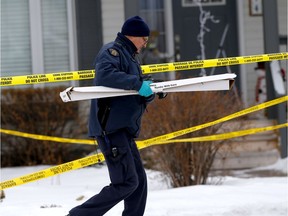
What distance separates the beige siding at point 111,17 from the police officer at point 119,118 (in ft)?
21.0

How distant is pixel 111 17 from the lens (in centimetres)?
1127

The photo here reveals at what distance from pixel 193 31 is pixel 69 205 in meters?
6.46

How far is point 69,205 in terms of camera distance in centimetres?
640

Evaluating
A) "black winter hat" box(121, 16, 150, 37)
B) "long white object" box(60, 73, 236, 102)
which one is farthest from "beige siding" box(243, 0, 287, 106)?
"black winter hat" box(121, 16, 150, 37)

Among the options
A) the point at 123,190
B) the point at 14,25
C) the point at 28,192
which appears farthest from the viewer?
the point at 14,25

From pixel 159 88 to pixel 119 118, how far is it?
0.39 metres

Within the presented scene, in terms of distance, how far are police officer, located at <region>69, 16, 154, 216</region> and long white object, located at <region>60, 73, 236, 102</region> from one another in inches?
2.3

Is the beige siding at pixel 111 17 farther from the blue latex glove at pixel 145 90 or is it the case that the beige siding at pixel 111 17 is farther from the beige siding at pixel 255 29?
the blue latex glove at pixel 145 90

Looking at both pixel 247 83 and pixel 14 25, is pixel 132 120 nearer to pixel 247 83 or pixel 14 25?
pixel 14 25

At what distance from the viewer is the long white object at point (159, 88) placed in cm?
464

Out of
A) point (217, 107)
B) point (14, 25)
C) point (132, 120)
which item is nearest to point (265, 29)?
point (217, 107)

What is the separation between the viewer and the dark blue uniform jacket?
180 inches

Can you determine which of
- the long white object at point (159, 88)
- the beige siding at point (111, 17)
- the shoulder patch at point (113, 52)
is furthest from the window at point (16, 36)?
the shoulder patch at point (113, 52)

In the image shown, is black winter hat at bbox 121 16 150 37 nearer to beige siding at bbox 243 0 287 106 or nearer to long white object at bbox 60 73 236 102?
long white object at bbox 60 73 236 102
